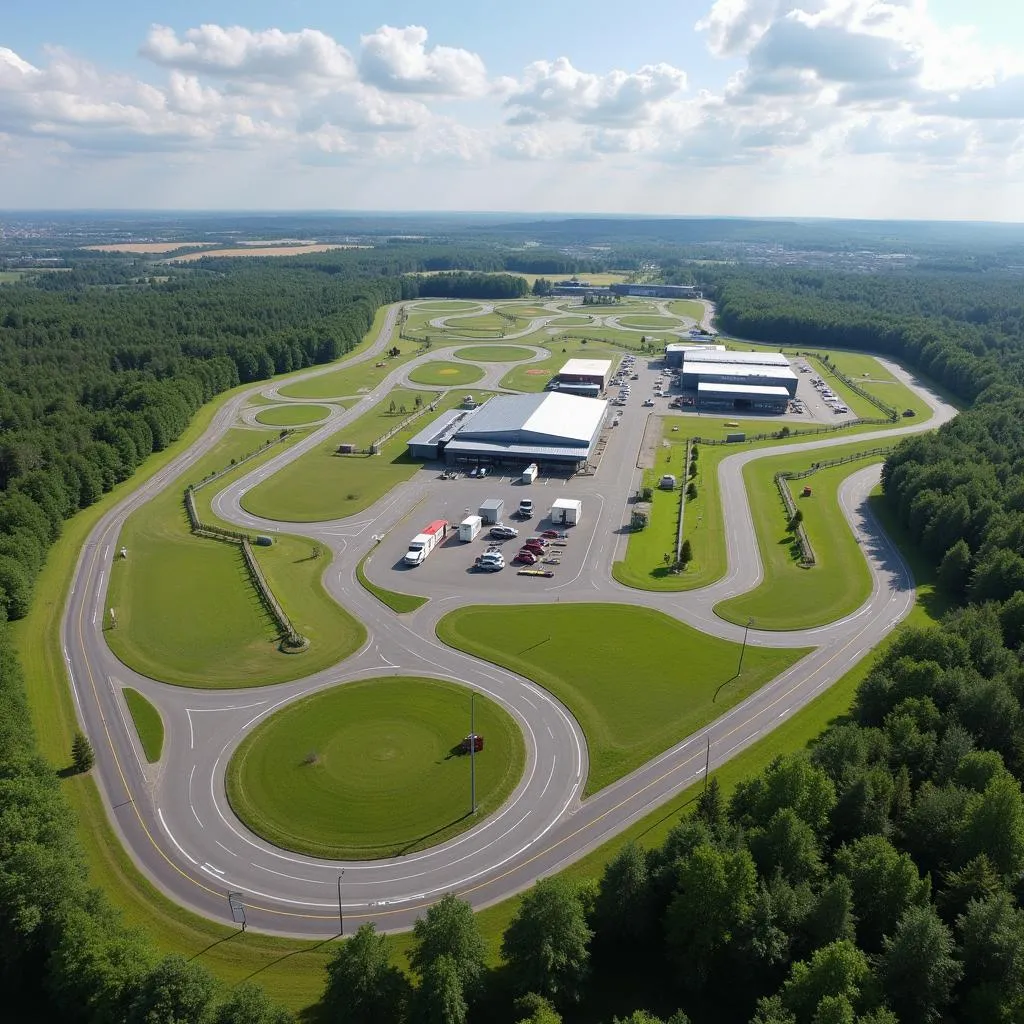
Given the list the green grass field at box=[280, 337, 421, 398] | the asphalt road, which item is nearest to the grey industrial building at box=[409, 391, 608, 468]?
the asphalt road

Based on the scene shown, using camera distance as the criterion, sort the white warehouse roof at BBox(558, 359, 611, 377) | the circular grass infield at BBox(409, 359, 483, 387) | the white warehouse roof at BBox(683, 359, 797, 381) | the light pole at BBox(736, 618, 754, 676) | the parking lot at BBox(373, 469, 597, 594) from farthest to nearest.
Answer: the circular grass infield at BBox(409, 359, 483, 387)
the white warehouse roof at BBox(558, 359, 611, 377)
the white warehouse roof at BBox(683, 359, 797, 381)
the parking lot at BBox(373, 469, 597, 594)
the light pole at BBox(736, 618, 754, 676)

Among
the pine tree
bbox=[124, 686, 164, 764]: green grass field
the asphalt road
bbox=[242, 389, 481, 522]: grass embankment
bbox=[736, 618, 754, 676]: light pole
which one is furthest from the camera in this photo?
bbox=[242, 389, 481, 522]: grass embankment

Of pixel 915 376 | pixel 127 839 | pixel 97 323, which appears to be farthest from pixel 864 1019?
pixel 97 323

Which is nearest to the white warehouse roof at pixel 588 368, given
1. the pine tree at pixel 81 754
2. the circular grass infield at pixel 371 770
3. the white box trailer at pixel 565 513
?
the white box trailer at pixel 565 513

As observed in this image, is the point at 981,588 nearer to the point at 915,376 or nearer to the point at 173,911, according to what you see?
the point at 173,911

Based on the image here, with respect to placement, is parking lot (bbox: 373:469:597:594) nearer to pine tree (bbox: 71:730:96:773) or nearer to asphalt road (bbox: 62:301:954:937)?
asphalt road (bbox: 62:301:954:937)

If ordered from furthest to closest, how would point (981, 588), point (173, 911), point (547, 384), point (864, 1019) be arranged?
point (547, 384) → point (981, 588) → point (173, 911) → point (864, 1019)
